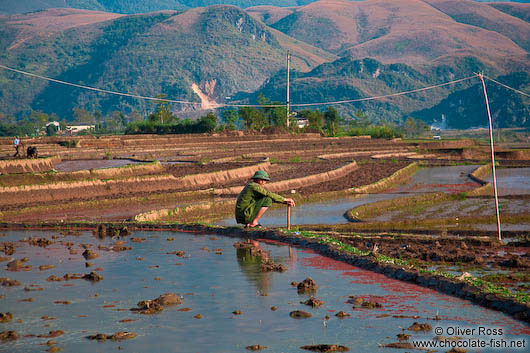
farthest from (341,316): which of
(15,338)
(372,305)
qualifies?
(15,338)

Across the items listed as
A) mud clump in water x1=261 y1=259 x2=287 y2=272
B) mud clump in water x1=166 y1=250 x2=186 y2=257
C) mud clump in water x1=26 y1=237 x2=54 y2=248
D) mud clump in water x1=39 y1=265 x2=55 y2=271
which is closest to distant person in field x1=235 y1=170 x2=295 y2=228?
mud clump in water x1=166 y1=250 x2=186 y2=257

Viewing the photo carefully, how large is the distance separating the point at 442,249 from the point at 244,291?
7.63 meters

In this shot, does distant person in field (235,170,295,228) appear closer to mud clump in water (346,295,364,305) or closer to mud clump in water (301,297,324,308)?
mud clump in water (346,295,364,305)

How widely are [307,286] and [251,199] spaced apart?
17.1 feet

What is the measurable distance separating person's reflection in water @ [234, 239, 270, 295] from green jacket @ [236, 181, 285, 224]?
0.57 metres

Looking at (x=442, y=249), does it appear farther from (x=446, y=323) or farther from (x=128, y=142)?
(x=128, y=142)

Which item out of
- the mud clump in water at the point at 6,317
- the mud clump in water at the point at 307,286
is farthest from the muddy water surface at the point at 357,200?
the mud clump in water at the point at 6,317

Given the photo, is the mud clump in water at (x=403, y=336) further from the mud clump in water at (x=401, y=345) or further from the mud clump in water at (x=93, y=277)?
the mud clump in water at (x=93, y=277)

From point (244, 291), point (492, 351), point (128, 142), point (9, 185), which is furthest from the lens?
point (128, 142)

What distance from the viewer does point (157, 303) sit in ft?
33.3

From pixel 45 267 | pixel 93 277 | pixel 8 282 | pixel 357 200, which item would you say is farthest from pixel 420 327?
pixel 357 200

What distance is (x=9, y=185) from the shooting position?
29.2 m

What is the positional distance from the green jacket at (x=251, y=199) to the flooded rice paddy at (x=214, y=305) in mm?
1540

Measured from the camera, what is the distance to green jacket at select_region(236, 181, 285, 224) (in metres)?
15.9
